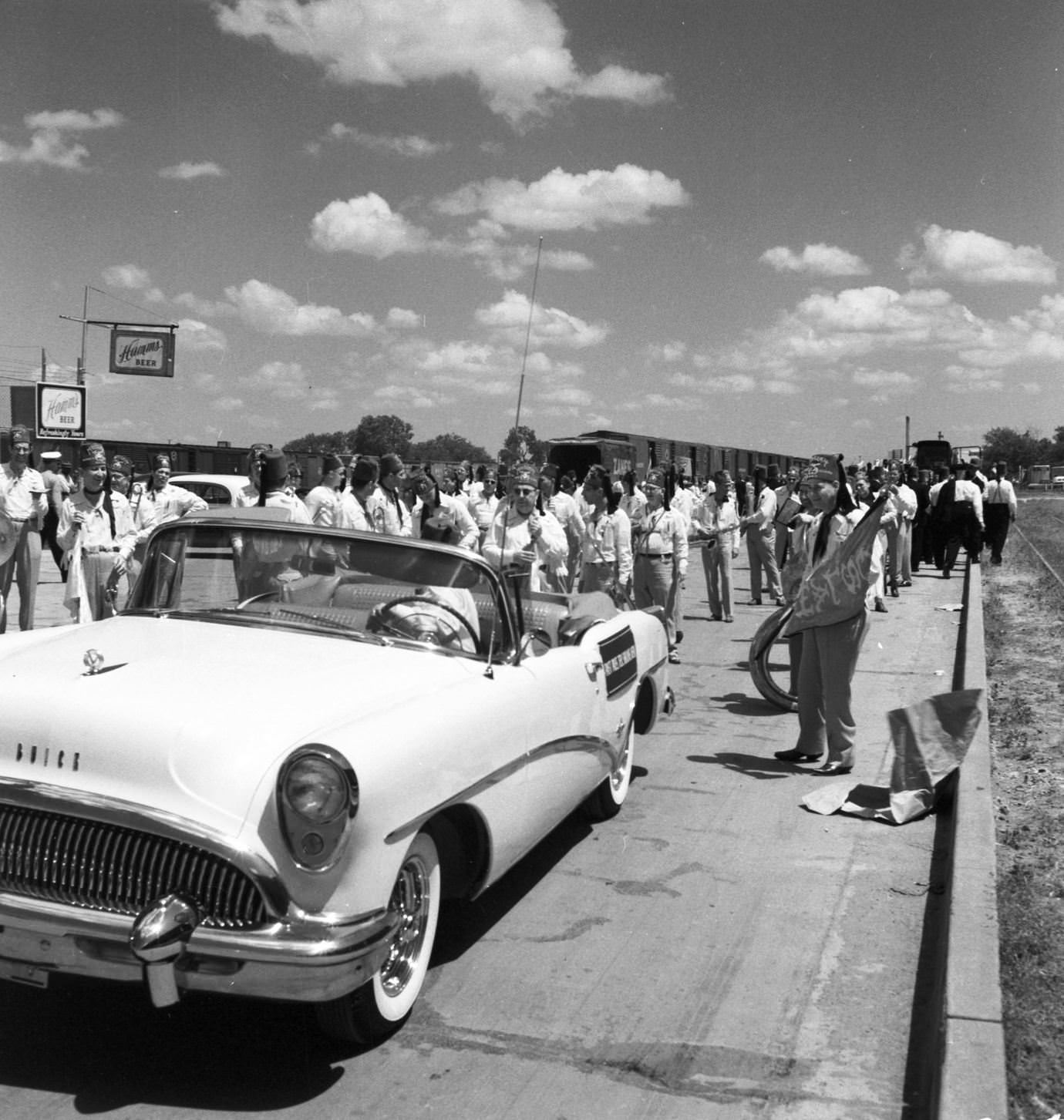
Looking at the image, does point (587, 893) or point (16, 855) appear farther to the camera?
point (587, 893)

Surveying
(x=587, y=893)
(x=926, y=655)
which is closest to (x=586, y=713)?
(x=587, y=893)

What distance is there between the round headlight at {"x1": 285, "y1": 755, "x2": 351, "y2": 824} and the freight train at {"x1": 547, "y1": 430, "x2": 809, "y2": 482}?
103 ft

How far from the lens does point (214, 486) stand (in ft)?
63.0

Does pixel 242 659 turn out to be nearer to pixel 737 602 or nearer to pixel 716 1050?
pixel 716 1050

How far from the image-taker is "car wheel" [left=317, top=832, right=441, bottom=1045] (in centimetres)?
349

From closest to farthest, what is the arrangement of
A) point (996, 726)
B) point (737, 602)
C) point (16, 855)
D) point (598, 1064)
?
point (16, 855)
point (598, 1064)
point (996, 726)
point (737, 602)

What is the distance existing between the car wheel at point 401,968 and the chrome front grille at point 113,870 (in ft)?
1.62

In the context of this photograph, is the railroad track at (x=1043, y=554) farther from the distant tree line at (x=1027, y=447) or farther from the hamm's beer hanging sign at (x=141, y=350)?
the distant tree line at (x=1027, y=447)

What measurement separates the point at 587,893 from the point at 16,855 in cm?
246

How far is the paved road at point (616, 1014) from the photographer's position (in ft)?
11.0

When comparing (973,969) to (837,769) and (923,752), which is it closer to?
(923,752)

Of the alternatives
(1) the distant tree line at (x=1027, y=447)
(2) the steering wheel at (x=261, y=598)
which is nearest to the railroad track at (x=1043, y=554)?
(2) the steering wheel at (x=261, y=598)

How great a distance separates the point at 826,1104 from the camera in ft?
11.1

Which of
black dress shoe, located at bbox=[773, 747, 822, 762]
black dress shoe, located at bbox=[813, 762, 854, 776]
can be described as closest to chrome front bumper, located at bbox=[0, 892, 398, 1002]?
black dress shoe, located at bbox=[813, 762, 854, 776]
